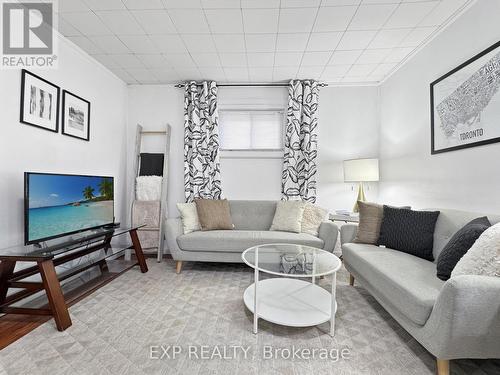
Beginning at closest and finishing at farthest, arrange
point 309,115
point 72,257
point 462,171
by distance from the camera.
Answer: point 462,171
point 72,257
point 309,115

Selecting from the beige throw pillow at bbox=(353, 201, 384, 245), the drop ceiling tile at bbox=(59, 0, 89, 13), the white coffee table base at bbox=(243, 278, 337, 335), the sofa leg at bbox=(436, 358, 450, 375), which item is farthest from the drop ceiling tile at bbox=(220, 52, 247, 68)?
the sofa leg at bbox=(436, 358, 450, 375)

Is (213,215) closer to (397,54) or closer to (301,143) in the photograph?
(301,143)

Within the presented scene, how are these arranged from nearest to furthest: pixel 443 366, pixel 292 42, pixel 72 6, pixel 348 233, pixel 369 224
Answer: pixel 443 366
pixel 72 6
pixel 369 224
pixel 348 233
pixel 292 42

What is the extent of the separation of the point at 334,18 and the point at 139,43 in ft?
6.64

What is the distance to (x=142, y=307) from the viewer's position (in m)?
1.93

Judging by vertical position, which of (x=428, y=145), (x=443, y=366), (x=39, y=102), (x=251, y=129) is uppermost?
Answer: (x=251, y=129)

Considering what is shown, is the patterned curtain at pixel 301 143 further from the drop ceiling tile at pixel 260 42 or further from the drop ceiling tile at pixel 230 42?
the drop ceiling tile at pixel 230 42

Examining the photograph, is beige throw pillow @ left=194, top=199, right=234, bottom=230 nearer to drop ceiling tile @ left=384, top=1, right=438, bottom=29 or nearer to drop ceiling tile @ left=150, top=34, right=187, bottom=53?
drop ceiling tile @ left=150, top=34, right=187, bottom=53

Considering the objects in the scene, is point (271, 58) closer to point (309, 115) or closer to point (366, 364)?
point (309, 115)

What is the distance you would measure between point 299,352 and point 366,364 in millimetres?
373

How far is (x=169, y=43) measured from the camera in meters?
2.55

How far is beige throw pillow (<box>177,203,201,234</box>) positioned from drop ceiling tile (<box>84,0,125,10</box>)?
2011 millimetres

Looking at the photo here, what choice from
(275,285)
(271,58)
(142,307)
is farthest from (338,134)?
(142,307)

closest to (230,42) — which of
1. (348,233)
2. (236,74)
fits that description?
(236,74)
